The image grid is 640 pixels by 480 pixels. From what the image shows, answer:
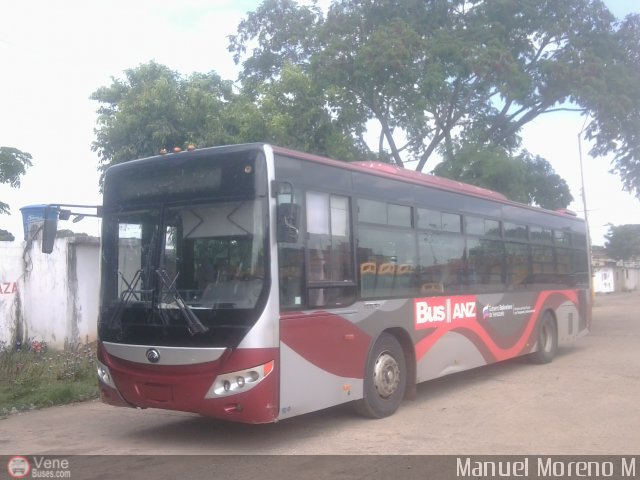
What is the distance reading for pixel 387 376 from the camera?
825cm

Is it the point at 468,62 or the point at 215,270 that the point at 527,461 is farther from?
the point at 468,62

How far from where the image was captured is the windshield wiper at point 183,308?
21.2 feet

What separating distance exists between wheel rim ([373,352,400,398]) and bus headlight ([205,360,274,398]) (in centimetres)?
210

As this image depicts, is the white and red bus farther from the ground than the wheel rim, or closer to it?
farther from the ground

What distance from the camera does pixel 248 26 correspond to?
891 inches

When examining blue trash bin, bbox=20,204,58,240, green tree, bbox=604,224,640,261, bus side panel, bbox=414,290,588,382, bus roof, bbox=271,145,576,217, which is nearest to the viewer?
bus roof, bbox=271,145,576,217

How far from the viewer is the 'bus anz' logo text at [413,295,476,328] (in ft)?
29.6

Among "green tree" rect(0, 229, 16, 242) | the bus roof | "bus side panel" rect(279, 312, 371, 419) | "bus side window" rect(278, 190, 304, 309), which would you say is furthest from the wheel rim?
"green tree" rect(0, 229, 16, 242)

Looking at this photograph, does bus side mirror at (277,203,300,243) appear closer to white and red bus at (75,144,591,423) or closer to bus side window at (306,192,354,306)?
white and red bus at (75,144,591,423)

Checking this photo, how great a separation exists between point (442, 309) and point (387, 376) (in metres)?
1.76

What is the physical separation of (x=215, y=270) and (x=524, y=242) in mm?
7489

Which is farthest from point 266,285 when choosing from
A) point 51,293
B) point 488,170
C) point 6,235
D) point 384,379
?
point 6,235

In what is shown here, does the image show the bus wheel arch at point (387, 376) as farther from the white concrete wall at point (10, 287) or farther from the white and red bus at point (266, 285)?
the white concrete wall at point (10, 287)

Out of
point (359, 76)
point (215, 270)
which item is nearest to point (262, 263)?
point (215, 270)
